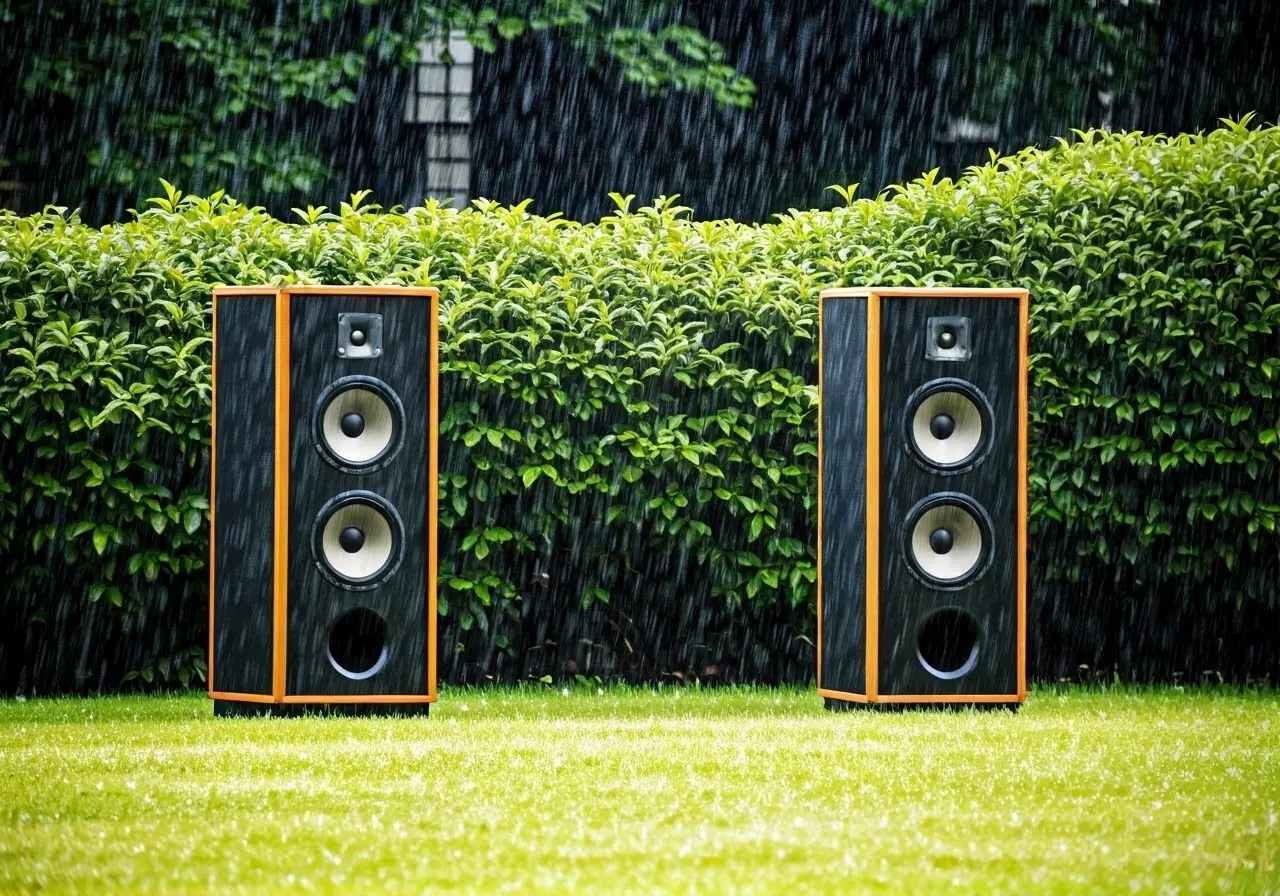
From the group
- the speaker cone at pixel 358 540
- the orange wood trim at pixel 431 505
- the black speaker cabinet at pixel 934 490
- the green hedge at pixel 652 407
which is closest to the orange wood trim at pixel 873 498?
the black speaker cabinet at pixel 934 490

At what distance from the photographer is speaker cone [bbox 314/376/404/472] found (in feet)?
20.1

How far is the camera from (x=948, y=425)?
6402 mm

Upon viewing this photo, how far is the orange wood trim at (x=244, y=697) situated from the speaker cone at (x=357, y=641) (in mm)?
266

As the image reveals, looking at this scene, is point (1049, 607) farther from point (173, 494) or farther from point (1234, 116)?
point (1234, 116)

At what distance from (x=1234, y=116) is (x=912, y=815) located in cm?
1051

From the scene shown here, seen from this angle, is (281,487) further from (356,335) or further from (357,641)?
(357,641)

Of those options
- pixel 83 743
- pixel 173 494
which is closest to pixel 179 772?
pixel 83 743

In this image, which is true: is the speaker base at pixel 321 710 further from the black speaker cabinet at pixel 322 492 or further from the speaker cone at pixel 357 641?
the speaker cone at pixel 357 641

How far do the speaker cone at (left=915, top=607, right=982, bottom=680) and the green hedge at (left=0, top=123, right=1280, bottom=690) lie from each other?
3.08ft

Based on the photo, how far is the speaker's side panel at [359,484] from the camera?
6.13 metres

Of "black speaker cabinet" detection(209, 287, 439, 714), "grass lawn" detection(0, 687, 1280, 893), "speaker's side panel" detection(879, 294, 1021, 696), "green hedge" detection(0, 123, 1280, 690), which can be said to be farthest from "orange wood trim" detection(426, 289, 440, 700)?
"speaker's side panel" detection(879, 294, 1021, 696)

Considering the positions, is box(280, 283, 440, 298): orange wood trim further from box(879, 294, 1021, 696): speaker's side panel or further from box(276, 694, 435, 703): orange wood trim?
box(879, 294, 1021, 696): speaker's side panel

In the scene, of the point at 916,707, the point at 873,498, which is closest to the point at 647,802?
the point at 873,498

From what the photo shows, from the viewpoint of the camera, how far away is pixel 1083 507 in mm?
7402
